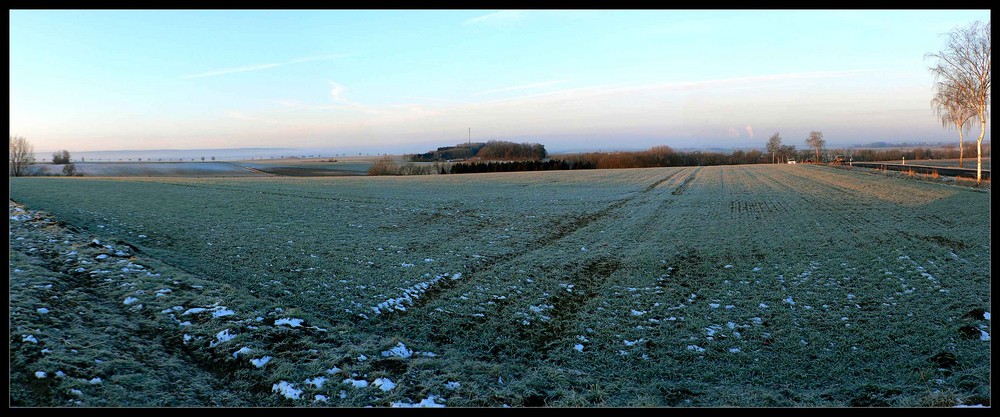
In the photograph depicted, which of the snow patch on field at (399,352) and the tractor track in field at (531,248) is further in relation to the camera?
the tractor track in field at (531,248)

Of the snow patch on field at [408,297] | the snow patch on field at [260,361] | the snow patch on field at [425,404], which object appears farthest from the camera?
the snow patch on field at [408,297]

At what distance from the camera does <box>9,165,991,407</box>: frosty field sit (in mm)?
6469

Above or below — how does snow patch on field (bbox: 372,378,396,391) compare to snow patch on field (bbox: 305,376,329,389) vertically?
below

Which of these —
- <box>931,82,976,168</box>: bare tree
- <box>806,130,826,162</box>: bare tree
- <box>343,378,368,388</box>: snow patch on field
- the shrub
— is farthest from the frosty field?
<box>806,130,826,162</box>: bare tree

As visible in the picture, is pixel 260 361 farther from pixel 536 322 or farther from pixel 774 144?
pixel 774 144

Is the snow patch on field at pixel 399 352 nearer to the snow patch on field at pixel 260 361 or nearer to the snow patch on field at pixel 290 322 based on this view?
the snow patch on field at pixel 260 361

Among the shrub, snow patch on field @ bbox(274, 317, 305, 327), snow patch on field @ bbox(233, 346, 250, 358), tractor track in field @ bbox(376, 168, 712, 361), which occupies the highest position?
the shrub

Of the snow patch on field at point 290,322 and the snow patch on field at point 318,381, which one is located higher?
the snow patch on field at point 290,322

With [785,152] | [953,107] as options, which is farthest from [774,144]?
[953,107]

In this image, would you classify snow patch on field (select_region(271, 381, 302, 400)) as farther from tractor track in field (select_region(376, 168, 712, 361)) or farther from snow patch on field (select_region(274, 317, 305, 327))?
tractor track in field (select_region(376, 168, 712, 361))

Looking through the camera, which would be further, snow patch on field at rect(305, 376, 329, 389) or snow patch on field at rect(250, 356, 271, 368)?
snow patch on field at rect(250, 356, 271, 368)

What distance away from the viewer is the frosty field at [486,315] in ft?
21.2

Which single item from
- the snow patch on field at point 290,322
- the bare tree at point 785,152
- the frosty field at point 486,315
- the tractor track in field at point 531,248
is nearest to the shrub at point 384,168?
the tractor track in field at point 531,248
